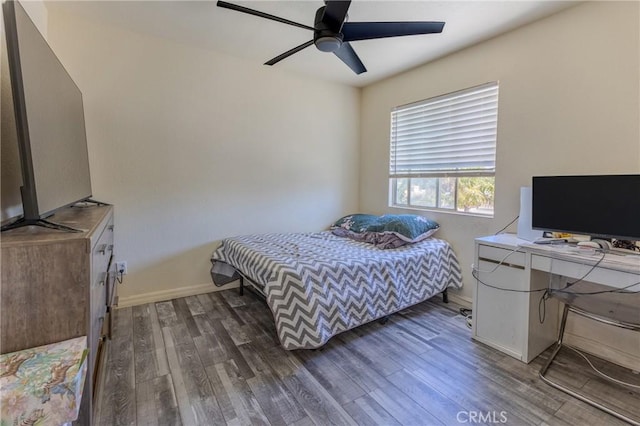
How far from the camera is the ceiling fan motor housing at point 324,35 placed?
1819 mm

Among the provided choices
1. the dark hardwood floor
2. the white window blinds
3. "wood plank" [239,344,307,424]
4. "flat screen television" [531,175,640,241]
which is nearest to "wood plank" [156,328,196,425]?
the dark hardwood floor

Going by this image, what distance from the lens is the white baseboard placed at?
279 centimetres

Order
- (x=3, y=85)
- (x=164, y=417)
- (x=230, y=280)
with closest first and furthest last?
1. (x=3, y=85)
2. (x=164, y=417)
3. (x=230, y=280)

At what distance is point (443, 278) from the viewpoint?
288cm

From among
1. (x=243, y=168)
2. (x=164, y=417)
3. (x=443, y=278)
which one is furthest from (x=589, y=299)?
(x=243, y=168)

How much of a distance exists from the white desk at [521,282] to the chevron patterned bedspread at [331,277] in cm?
54

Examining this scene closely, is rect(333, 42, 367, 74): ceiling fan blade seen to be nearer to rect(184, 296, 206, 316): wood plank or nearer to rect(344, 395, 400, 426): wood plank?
rect(344, 395, 400, 426): wood plank

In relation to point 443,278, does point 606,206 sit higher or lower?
higher

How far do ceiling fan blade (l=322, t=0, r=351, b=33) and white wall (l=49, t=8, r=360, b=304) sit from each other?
172 cm

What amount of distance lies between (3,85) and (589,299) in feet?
10.6

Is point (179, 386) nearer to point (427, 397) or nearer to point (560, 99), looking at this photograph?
point (427, 397)

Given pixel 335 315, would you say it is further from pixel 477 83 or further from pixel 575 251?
pixel 477 83

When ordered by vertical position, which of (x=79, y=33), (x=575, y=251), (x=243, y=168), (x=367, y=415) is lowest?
(x=367, y=415)

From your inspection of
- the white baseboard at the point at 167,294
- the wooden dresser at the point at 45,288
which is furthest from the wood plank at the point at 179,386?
the white baseboard at the point at 167,294
